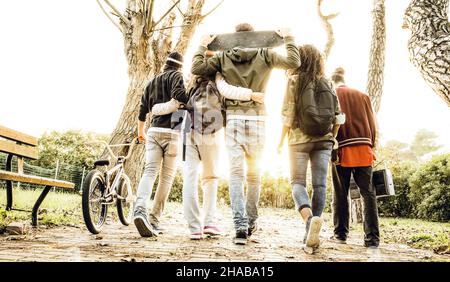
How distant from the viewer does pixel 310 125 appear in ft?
12.1

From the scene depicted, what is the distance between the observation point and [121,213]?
17.2 ft

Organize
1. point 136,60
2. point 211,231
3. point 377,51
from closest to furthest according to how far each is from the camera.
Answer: point 211,231 < point 136,60 < point 377,51

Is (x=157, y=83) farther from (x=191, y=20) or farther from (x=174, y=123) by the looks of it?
(x=191, y=20)

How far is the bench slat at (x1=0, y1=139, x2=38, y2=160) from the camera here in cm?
459

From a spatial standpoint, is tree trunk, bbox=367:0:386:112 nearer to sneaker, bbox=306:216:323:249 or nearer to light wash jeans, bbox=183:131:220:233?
light wash jeans, bbox=183:131:220:233

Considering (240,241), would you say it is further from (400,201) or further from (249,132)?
(400,201)

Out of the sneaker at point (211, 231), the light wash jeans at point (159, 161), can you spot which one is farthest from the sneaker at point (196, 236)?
the light wash jeans at point (159, 161)

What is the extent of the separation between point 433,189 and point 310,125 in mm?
9749

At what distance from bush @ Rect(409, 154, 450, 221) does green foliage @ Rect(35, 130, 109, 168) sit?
46.2 ft

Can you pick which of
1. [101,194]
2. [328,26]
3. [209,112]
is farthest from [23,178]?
[328,26]

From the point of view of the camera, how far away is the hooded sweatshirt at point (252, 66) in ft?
12.4

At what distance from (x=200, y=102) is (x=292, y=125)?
39.0 inches

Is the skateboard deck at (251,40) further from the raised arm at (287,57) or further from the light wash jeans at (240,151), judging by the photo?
the light wash jeans at (240,151)
